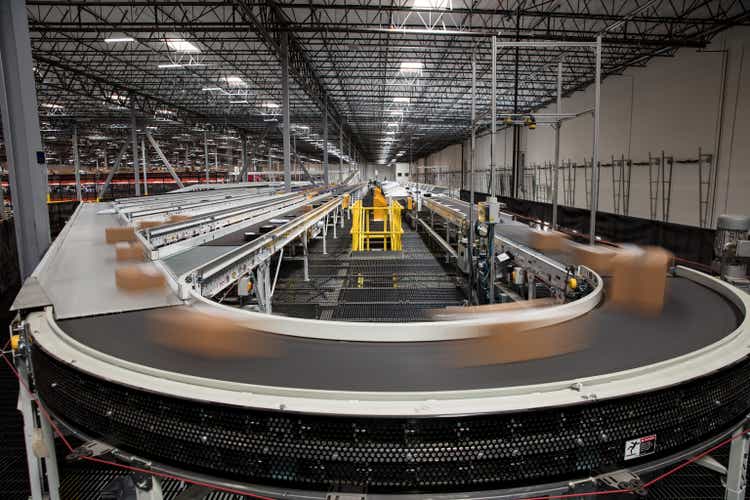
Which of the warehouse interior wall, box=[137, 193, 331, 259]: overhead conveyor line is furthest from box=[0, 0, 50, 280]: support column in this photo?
the warehouse interior wall

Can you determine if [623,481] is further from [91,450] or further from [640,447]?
[91,450]

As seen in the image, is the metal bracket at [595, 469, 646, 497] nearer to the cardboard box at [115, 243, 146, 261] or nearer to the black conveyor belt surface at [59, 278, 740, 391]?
the black conveyor belt surface at [59, 278, 740, 391]

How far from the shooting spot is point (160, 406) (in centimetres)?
129

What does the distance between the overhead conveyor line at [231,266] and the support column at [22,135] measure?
1.55 m

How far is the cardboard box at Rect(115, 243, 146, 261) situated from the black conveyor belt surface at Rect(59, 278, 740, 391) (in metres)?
1.31

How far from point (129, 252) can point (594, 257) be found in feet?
12.2

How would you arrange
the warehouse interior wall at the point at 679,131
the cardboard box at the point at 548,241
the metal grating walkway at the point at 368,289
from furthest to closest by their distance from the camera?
the warehouse interior wall at the point at 679,131 → the metal grating walkway at the point at 368,289 → the cardboard box at the point at 548,241

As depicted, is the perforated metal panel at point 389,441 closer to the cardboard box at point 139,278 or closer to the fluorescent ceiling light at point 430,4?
the cardboard box at point 139,278

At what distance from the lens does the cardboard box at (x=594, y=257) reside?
311 centimetres

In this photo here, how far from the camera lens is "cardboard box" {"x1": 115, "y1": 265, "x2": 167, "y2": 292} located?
2.46 metres

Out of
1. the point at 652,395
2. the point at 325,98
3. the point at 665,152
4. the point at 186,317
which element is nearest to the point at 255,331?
the point at 186,317

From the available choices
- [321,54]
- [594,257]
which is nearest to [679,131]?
[594,257]

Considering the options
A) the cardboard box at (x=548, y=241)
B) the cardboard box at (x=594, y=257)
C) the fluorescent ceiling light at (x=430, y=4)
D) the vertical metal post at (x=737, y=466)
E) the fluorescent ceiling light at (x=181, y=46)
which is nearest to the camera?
the vertical metal post at (x=737, y=466)

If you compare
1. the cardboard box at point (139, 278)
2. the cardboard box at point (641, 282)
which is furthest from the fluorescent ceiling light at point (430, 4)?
the cardboard box at point (139, 278)
